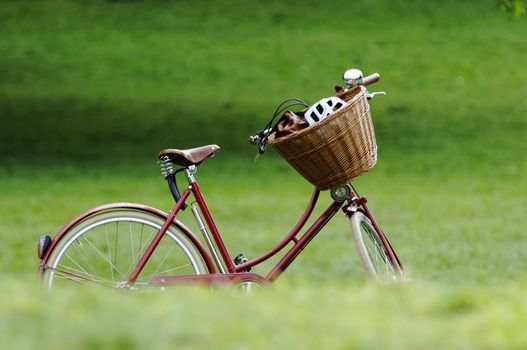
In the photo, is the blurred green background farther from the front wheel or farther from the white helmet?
the white helmet

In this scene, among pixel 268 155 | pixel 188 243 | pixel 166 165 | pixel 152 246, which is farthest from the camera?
pixel 268 155

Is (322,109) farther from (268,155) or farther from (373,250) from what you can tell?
(268,155)

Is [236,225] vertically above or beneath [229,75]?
beneath

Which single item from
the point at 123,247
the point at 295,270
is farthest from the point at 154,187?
the point at 295,270

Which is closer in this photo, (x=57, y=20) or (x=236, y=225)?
(x=236, y=225)

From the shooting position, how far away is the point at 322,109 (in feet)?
16.3

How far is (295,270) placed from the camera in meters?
10.3

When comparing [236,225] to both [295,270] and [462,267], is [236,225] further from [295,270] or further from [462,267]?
[462,267]

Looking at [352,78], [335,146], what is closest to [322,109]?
[335,146]

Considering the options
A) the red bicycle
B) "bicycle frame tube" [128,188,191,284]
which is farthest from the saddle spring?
"bicycle frame tube" [128,188,191,284]

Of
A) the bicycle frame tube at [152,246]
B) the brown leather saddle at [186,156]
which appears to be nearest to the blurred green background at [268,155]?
the bicycle frame tube at [152,246]

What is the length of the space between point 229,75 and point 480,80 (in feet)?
19.4

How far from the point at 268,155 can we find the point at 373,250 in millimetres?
14606

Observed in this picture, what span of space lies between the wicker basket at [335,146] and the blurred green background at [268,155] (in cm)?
51
